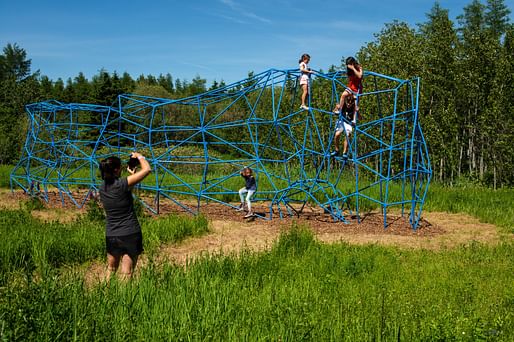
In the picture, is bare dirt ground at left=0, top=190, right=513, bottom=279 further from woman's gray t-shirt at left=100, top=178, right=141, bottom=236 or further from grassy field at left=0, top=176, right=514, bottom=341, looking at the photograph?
woman's gray t-shirt at left=100, top=178, right=141, bottom=236

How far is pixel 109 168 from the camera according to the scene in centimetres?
505

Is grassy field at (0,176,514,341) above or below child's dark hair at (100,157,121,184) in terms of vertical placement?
below

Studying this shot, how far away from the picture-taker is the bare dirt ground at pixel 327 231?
8164 mm

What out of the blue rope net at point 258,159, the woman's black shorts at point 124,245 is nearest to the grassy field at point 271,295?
the woman's black shorts at point 124,245

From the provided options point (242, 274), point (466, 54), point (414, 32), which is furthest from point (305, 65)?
point (414, 32)

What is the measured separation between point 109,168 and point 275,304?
2.29 m

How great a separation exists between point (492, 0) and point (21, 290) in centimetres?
3797

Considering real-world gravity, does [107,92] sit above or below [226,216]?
above

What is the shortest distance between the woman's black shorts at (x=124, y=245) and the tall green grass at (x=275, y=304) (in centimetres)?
27

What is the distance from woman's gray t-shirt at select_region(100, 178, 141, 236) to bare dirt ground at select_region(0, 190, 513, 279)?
5.49 feet

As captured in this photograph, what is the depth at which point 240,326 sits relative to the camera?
3840 mm

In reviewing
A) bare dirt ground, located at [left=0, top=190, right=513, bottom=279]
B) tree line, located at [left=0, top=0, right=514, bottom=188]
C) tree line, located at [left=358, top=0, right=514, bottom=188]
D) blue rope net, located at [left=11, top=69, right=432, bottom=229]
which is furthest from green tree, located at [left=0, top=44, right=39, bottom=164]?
tree line, located at [left=358, top=0, right=514, bottom=188]

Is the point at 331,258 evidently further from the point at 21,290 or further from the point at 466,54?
the point at 466,54

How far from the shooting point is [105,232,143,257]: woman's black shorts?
16.6ft
